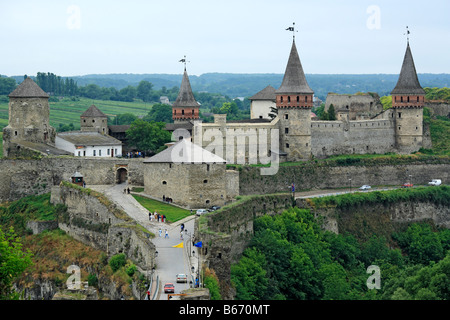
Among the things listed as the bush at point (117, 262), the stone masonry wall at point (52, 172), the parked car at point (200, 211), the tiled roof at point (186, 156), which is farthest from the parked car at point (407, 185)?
the bush at point (117, 262)

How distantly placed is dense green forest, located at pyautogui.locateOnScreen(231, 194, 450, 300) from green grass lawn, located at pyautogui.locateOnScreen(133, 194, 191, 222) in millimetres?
4886

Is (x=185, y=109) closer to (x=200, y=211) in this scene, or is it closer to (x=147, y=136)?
(x=147, y=136)

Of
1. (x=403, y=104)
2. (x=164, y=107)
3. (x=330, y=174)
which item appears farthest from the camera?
(x=164, y=107)

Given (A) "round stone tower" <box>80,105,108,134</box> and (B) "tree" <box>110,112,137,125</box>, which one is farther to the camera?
(B) "tree" <box>110,112,137,125</box>

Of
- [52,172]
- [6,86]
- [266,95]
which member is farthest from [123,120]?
[52,172]

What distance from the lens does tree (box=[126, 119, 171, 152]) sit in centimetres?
7506

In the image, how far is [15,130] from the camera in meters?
69.0

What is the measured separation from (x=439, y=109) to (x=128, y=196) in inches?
1805

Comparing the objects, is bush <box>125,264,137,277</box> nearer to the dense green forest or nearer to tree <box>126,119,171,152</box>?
the dense green forest

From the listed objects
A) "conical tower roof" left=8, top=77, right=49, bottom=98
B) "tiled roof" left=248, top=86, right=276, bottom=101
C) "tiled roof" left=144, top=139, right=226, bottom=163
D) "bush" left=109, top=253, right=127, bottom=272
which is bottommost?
"bush" left=109, top=253, right=127, bottom=272

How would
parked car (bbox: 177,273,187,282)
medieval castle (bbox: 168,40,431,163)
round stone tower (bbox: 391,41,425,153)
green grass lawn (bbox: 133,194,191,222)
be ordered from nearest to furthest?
parked car (bbox: 177,273,187,282) < green grass lawn (bbox: 133,194,191,222) < medieval castle (bbox: 168,40,431,163) < round stone tower (bbox: 391,41,425,153)

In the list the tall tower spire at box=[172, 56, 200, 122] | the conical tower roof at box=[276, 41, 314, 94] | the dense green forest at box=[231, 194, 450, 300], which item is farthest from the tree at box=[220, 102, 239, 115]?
the dense green forest at box=[231, 194, 450, 300]
